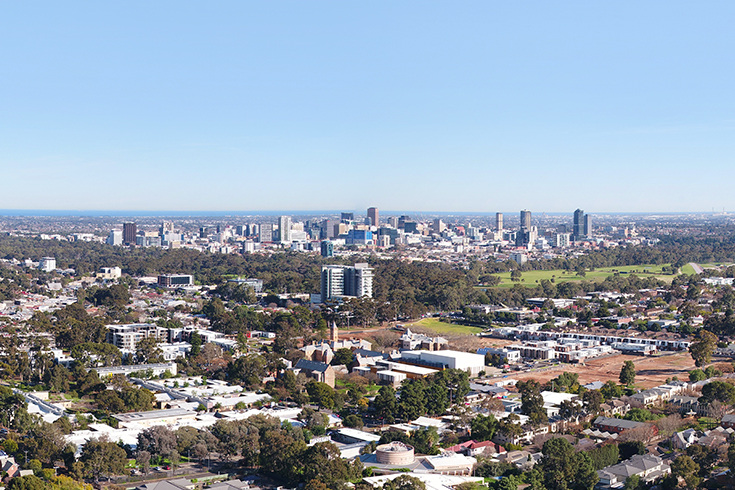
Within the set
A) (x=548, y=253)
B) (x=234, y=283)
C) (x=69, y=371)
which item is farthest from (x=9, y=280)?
(x=548, y=253)

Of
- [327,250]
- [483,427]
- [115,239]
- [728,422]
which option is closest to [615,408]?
[728,422]

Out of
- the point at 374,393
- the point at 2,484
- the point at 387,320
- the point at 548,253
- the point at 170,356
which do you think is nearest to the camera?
the point at 2,484

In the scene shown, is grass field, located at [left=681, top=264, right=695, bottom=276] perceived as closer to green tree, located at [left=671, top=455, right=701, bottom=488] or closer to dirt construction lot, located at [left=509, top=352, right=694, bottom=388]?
dirt construction lot, located at [left=509, top=352, right=694, bottom=388]

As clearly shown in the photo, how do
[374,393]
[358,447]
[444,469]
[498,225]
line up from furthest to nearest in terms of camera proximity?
[498,225], [374,393], [358,447], [444,469]

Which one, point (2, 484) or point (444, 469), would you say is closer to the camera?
point (2, 484)

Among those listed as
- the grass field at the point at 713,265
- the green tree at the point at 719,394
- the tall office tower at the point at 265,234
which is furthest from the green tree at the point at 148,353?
the tall office tower at the point at 265,234

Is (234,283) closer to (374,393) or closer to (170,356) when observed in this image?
(170,356)
